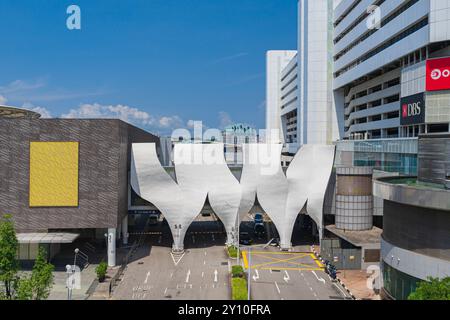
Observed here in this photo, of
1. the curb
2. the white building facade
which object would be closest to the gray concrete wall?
the curb

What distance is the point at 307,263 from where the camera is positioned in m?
37.6

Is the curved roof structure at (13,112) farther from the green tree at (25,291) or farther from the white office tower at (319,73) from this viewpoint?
the white office tower at (319,73)

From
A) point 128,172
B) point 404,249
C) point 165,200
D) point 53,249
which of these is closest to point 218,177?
point 165,200

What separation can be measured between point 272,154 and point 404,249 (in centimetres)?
1929

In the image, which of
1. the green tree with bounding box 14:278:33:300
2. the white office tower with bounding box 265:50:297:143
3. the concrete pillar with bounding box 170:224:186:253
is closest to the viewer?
the green tree with bounding box 14:278:33:300

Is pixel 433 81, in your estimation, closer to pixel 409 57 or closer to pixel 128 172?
pixel 409 57

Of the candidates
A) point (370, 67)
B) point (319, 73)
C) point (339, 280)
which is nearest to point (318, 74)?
point (319, 73)

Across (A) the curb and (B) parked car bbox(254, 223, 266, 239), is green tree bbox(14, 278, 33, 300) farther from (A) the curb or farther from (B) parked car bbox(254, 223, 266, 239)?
(B) parked car bbox(254, 223, 266, 239)

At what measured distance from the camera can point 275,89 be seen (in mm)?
131625

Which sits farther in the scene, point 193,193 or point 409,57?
point 409,57

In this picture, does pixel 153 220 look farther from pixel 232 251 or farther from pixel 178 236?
pixel 232 251

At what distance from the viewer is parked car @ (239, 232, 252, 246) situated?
44.3m
